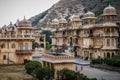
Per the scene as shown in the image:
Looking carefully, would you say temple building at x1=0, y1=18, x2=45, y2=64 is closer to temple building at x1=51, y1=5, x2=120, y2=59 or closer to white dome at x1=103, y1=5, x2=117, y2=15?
temple building at x1=51, y1=5, x2=120, y2=59

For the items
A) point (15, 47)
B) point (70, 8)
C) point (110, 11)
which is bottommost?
point (15, 47)

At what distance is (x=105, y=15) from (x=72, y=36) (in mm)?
17119

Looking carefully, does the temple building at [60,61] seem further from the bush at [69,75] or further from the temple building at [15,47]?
the temple building at [15,47]

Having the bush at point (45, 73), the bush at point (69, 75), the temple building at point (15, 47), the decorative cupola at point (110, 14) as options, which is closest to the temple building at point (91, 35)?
the decorative cupola at point (110, 14)

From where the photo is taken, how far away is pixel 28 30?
2271 inches

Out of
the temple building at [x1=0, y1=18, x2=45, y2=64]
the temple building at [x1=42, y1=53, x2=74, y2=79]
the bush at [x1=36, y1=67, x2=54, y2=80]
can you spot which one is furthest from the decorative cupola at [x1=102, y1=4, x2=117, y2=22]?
the bush at [x1=36, y1=67, x2=54, y2=80]

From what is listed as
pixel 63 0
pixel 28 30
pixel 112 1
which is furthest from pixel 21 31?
pixel 63 0

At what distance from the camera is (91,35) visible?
60.4 m

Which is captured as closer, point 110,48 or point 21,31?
point 110,48

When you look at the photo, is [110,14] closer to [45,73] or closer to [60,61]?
[60,61]

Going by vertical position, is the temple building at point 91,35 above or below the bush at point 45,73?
above

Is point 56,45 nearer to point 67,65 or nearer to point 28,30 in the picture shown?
point 28,30

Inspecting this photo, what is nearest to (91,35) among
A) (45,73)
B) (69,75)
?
(45,73)

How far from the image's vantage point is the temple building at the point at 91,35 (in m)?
54.2
